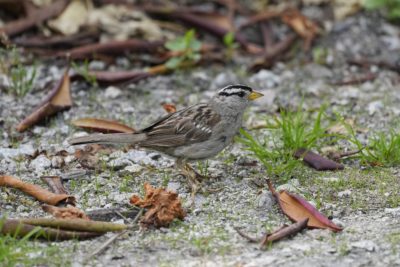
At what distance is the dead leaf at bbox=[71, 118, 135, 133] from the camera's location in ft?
24.0

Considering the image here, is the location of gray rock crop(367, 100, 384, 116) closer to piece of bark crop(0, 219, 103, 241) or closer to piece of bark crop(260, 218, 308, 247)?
piece of bark crop(260, 218, 308, 247)

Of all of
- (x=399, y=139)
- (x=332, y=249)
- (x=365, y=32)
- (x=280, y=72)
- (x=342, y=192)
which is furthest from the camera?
(x=365, y=32)

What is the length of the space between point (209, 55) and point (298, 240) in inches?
167

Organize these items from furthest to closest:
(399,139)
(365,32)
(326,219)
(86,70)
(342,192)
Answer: (365,32) < (86,70) < (399,139) < (342,192) < (326,219)

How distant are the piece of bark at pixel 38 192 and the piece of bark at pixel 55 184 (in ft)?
0.36

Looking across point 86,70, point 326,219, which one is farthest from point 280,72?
point 326,219

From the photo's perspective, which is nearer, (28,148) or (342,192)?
(342,192)

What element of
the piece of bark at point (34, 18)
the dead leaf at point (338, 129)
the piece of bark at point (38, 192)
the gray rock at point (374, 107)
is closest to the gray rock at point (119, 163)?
the piece of bark at point (38, 192)

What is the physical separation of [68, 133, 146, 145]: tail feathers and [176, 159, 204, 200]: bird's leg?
0.38m

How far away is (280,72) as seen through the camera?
9070 millimetres

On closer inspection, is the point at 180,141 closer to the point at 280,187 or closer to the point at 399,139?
the point at 280,187

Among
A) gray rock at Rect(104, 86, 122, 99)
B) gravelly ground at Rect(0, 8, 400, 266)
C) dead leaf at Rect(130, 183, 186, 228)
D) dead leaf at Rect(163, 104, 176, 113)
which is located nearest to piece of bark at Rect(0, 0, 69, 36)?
gravelly ground at Rect(0, 8, 400, 266)

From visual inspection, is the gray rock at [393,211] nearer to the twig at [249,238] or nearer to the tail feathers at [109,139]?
the twig at [249,238]

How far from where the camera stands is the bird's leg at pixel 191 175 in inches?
245
